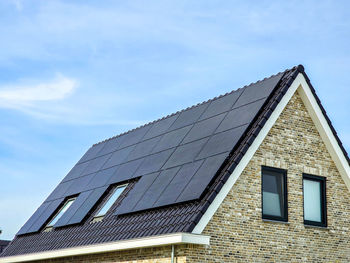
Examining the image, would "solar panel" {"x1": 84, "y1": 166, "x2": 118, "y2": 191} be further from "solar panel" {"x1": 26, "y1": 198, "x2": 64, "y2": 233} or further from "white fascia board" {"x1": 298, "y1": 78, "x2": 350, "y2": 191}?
"white fascia board" {"x1": 298, "y1": 78, "x2": 350, "y2": 191}

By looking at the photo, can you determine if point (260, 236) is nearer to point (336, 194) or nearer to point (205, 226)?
point (205, 226)

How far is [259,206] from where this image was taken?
15.2 m

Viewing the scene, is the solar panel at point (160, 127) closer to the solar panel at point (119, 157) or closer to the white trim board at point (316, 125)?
the solar panel at point (119, 157)

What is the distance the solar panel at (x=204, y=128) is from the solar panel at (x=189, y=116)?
0.69m

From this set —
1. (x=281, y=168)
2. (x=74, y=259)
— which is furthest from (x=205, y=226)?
(x=74, y=259)

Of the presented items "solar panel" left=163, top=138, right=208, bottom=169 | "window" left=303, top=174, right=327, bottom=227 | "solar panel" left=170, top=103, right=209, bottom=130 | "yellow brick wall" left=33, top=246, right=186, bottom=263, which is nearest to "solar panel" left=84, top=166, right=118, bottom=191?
"solar panel" left=170, top=103, right=209, bottom=130

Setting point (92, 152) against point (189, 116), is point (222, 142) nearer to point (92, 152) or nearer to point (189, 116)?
point (189, 116)

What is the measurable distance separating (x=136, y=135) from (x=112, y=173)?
7.23 ft

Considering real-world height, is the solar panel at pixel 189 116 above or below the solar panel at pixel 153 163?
above

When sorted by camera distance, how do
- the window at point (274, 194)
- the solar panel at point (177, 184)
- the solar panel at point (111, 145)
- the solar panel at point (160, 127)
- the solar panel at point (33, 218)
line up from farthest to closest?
the solar panel at point (111, 145) → the solar panel at point (33, 218) → the solar panel at point (160, 127) → the window at point (274, 194) → the solar panel at point (177, 184)

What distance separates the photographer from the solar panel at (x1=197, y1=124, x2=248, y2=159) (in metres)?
15.2

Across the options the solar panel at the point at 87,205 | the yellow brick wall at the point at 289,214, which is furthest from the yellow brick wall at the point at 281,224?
the solar panel at the point at 87,205

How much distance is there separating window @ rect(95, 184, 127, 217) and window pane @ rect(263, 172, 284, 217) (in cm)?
476

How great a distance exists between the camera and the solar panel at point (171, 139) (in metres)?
17.8
